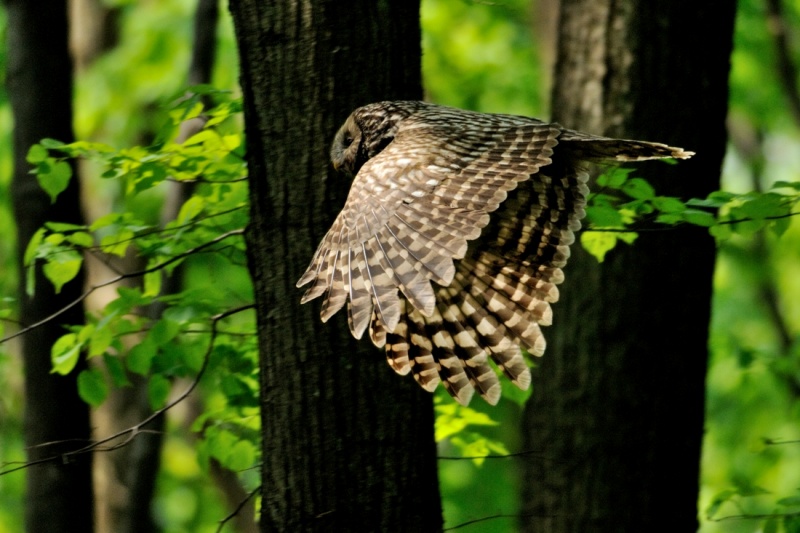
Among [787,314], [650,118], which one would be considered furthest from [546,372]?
[787,314]

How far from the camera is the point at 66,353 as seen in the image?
10.2ft

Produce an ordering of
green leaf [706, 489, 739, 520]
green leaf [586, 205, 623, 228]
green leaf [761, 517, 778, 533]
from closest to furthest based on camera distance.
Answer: green leaf [586, 205, 623, 228] → green leaf [761, 517, 778, 533] → green leaf [706, 489, 739, 520]

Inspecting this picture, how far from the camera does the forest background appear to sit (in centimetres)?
809

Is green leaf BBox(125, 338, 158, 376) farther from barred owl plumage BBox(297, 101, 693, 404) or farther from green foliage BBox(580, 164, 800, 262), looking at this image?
green foliage BBox(580, 164, 800, 262)

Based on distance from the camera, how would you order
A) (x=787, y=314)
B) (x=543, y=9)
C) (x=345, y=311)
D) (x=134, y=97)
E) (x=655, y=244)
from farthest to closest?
(x=787, y=314), (x=134, y=97), (x=543, y=9), (x=655, y=244), (x=345, y=311)

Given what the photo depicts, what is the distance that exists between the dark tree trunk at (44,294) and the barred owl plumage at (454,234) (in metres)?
1.51

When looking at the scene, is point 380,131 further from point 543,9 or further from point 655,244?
point 543,9

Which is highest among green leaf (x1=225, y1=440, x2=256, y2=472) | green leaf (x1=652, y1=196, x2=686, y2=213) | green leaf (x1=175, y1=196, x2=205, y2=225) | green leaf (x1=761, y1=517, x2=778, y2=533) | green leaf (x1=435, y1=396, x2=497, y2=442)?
green leaf (x1=652, y1=196, x2=686, y2=213)

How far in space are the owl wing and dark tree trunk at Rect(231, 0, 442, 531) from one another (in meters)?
0.16

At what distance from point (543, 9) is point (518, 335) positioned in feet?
13.5

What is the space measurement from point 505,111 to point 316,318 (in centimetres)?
815

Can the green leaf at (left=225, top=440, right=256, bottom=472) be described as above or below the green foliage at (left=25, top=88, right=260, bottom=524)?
below

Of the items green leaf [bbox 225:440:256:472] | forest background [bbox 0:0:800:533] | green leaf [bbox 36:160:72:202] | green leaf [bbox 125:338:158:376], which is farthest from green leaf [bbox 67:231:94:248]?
forest background [bbox 0:0:800:533]

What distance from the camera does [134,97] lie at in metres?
8.81
